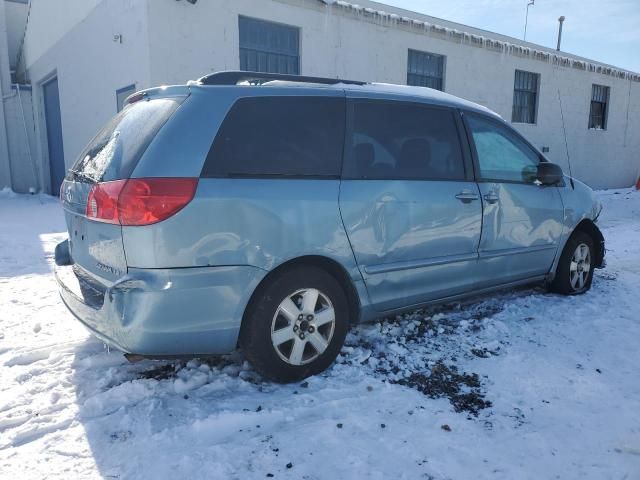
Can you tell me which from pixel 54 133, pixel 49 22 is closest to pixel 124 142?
pixel 49 22

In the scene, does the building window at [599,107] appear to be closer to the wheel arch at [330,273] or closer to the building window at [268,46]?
the building window at [268,46]

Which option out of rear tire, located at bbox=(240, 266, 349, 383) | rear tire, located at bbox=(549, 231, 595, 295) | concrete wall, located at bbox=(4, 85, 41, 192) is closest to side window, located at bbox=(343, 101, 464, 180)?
rear tire, located at bbox=(240, 266, 349, 383)

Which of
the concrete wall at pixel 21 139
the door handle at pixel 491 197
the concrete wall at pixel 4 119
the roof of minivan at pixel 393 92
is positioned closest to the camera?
the roof of minivan at pixel 393 92

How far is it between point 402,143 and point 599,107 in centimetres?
1725

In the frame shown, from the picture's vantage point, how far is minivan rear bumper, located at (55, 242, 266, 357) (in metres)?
2.45

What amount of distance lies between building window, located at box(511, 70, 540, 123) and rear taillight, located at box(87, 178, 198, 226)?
45.7 feet

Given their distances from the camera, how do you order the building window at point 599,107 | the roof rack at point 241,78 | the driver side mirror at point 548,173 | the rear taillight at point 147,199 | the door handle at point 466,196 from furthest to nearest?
the building window at point 599,107, the driver side mirror at point 548,173, the door handle at point 466,196, the roof rack at point 241,78, the rear taillight at point 147,199

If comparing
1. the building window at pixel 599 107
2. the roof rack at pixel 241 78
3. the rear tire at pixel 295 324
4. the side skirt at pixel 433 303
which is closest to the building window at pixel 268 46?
the roof rack at pixel 241 78

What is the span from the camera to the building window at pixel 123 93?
882 cm

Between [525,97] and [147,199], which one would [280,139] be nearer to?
[147,199]

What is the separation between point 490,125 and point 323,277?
6.80 ft

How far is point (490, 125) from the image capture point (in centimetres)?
398

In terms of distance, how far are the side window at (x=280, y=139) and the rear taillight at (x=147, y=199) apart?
167 millimetres

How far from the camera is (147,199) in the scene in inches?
95.5
